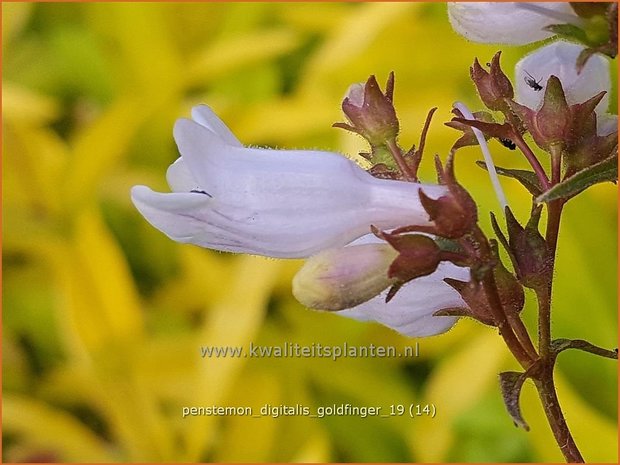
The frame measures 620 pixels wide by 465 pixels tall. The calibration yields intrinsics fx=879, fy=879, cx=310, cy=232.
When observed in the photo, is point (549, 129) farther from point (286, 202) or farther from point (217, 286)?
point (217, 286)

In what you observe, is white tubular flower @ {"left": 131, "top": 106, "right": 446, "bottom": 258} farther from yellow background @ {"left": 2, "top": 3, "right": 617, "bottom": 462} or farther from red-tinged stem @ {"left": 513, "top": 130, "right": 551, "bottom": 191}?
yellow background @ {"left": 2, "top": 3, "right": 617, "bottom": 462}

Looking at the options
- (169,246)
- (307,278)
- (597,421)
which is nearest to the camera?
(307,278)

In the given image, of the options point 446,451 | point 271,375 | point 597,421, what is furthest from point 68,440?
point 597,421

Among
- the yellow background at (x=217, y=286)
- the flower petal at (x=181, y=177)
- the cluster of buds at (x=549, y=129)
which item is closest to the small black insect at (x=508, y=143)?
the cluster of buds at (x=549, y=129)

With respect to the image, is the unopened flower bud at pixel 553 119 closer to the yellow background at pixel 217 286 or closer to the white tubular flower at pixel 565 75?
the white tubular flower at pixel 565 75

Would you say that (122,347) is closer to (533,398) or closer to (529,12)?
(533,398)

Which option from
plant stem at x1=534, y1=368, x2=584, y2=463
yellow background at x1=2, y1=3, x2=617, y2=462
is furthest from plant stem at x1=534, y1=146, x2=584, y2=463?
yellow background at x1=2, y1=3, x2=617, y2=462

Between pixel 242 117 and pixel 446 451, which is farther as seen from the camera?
pixel 242 117
